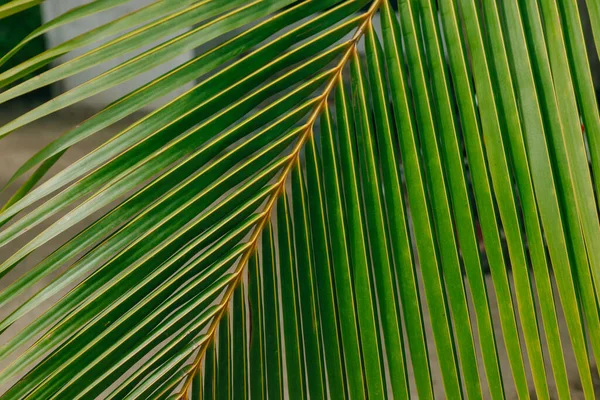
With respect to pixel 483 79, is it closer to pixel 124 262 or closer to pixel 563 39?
pixel 563 39

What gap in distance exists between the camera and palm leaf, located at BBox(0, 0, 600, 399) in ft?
1.32

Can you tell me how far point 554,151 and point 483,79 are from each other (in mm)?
87

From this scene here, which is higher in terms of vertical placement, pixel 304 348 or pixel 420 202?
pixel 420 202

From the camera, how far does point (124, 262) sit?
407 millimetres

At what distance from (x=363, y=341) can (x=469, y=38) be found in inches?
11.2

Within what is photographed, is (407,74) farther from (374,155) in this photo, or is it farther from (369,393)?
(369,393)

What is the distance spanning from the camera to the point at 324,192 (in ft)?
1.52

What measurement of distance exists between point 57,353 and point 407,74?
0.39m

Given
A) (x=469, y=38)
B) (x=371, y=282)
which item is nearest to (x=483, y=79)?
(x=469, y=38)

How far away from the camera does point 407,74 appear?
1.48 feet

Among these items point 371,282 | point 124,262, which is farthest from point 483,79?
point 124,262

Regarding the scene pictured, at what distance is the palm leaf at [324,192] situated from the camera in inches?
Answer: 15.8

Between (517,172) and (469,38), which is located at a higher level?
(469,38)

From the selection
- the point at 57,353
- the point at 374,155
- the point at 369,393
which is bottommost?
the point at 369,393
